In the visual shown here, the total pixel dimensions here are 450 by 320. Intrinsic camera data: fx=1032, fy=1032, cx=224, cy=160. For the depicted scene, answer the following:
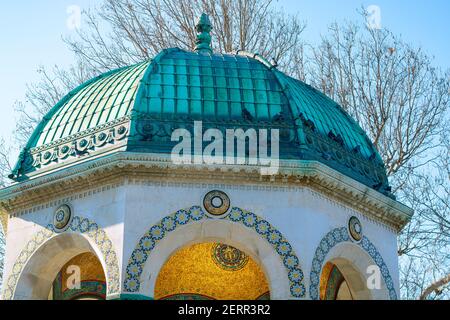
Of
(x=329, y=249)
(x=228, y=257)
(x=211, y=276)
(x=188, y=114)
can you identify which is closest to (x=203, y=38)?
(x=188, y=114)

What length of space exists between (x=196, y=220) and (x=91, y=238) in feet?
5.17

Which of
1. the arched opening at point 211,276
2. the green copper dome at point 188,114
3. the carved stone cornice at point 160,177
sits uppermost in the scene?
the green copper dome at point 188,114

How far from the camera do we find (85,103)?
1681 centimetres

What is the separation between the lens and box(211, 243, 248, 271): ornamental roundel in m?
18.0

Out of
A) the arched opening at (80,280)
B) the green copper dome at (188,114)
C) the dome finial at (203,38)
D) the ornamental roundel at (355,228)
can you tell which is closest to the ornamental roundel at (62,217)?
the green copper dome at (188,114)

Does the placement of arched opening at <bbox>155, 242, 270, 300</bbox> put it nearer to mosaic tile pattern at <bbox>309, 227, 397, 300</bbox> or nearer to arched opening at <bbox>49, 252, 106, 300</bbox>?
arched opening at <bbox>49, 252, 106, 300</bbox>

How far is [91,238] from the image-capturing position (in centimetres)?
1514

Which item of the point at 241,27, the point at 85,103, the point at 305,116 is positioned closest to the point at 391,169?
the point at 241,27

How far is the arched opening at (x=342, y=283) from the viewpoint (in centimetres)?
1619

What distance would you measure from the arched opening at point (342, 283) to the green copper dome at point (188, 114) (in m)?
1.44

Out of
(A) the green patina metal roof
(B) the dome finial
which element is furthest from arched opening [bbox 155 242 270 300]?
(B) the dome finial

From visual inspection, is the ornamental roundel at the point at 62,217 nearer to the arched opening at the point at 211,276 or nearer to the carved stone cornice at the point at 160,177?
the carved stone cornice at the point at 160,177

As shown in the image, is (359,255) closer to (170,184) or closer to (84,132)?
(170,184)

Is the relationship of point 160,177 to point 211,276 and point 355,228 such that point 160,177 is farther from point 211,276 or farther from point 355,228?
point 211,276
